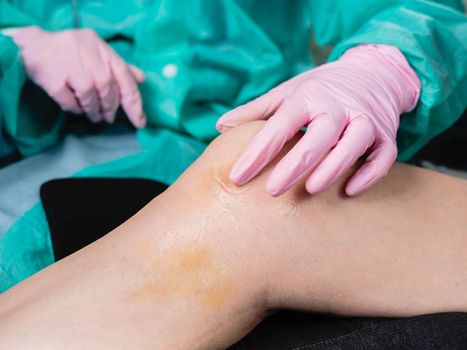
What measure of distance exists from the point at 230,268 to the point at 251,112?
27 cm

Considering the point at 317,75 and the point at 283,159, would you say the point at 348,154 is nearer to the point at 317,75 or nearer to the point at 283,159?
the point at 283,159

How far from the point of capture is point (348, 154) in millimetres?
733

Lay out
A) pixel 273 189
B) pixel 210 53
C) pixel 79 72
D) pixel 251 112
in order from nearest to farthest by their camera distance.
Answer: pixel 273 189, pixel 251 112, pixel 79 72, pixel 210 53

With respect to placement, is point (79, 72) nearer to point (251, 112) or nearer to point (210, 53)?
point (210, 53)

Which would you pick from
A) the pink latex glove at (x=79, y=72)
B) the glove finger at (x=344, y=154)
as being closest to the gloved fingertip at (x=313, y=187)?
the glove finger at (x=344, y=154)

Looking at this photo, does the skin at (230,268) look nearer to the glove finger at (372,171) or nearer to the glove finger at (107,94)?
the glove finger at (372,171)

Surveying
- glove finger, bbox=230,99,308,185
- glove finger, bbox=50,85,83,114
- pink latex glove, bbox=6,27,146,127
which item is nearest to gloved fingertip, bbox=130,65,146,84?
pink latex glove, bbox=6,27,146,127

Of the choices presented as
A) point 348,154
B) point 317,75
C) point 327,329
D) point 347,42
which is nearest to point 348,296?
point 327,329

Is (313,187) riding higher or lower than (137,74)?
higher

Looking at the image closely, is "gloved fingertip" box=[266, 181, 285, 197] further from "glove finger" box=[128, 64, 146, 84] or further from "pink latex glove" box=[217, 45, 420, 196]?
"glove finger" box=[128, 64, 146, 84]

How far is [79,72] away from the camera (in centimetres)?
116

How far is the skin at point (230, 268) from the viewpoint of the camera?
2.16 ft

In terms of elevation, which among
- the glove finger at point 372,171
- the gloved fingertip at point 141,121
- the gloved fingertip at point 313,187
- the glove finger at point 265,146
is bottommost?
the gloved fingertip at point 141,121

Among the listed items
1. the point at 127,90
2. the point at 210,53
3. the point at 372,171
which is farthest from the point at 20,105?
the point at 372,171
